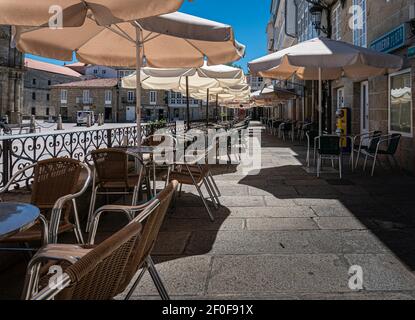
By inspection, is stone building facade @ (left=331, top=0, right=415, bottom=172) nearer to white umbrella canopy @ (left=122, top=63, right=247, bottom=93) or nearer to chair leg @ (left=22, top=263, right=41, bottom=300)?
white umbrella canopy @ (left=122, top=63, right=247, bottom=93)

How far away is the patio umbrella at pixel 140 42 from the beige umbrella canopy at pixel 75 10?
0.54 meters

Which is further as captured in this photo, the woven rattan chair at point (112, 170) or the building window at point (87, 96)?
the building window at point (87, 96)

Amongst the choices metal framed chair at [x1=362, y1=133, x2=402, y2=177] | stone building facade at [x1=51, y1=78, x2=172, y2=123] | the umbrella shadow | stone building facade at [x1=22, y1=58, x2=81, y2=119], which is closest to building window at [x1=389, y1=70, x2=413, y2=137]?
metal framed chair at [x1=362, y1=133, x2=402, y2=177]

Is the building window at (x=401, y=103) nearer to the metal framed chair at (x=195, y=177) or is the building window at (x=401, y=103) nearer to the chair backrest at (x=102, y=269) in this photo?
the metal framed chair at (x=195, y=177)

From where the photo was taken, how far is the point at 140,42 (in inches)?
220

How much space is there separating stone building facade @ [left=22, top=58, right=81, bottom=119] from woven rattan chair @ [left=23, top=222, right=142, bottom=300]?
7765 centimetres

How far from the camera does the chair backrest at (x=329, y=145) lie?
316 inches

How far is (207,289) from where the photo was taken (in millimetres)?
3025

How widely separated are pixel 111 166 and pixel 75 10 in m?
1.92

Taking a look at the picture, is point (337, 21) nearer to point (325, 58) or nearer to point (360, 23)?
point (360, 23)

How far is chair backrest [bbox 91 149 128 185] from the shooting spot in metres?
4.71

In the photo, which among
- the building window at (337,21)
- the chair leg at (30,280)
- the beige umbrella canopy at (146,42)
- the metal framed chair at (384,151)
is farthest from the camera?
the building window at (337,21)

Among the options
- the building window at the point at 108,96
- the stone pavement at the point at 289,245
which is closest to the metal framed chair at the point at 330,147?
the stone pavement at the point at 289,245
